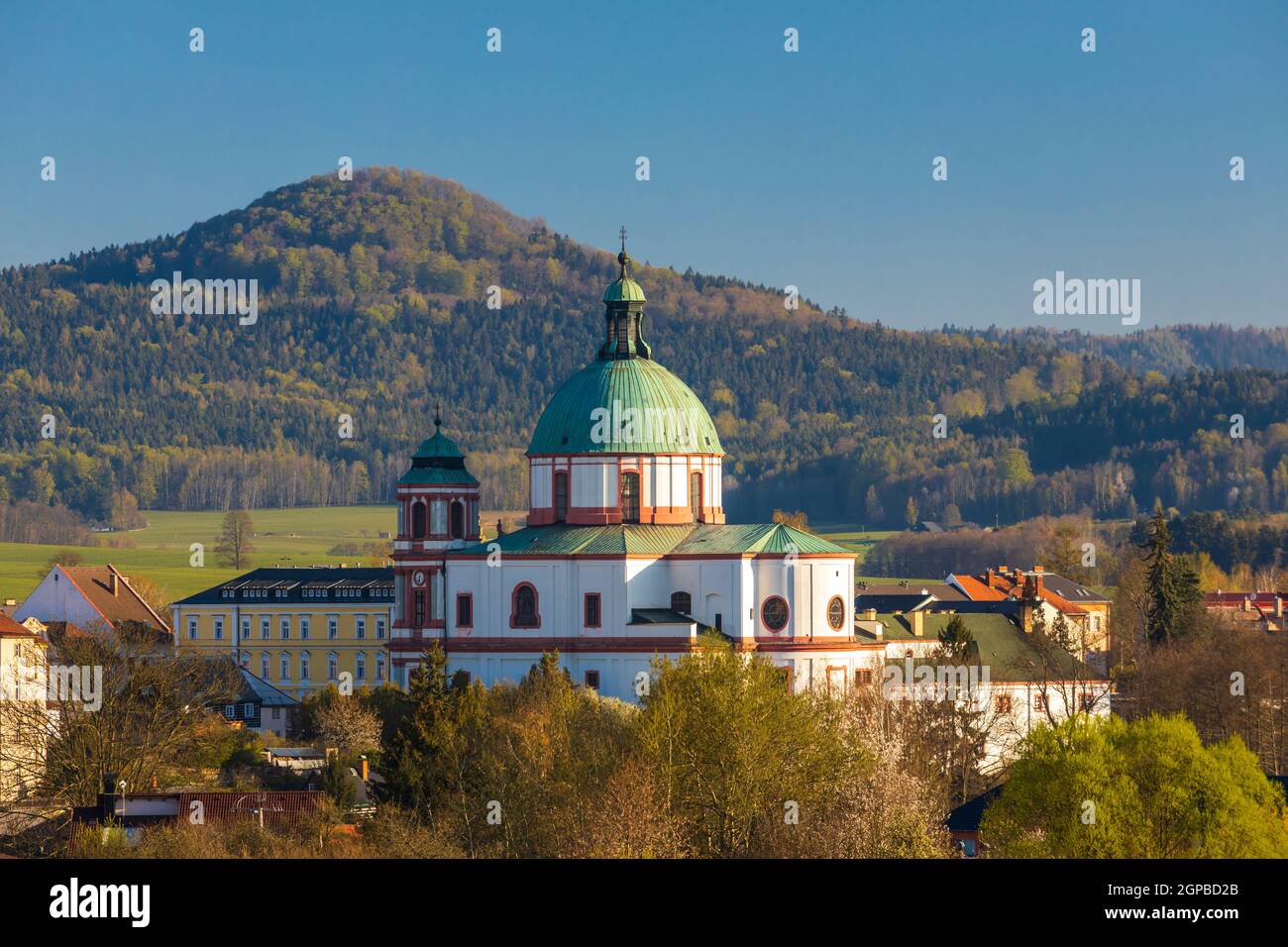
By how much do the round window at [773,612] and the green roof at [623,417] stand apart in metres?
7.12

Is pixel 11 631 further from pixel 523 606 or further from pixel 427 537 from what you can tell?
pixel 427 537

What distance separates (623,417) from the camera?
91000mm

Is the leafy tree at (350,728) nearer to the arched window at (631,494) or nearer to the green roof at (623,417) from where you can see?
the arched window at (631,494)

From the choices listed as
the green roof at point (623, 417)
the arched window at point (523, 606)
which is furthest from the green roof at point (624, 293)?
the arched window at point (523, 606)

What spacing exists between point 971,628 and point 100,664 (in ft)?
129

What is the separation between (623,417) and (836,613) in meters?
11.1

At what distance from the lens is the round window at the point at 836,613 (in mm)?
86312

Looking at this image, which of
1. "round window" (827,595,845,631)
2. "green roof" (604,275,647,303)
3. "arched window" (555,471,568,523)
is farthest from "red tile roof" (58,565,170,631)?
"round window" (827,595,845,631)

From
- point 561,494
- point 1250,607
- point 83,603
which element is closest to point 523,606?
point 561,494

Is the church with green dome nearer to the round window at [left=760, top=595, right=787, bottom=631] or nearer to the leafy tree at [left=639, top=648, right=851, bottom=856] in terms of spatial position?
the round window at [left=760, top=595, right=787, bottom=631]

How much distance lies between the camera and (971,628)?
327ft

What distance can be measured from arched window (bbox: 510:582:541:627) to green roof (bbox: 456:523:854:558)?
126 centimetres
